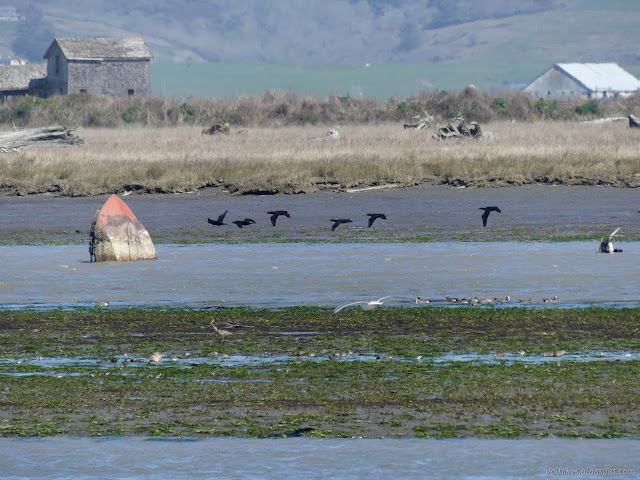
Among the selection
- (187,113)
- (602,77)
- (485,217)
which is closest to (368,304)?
(485,217)

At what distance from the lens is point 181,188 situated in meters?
28.6

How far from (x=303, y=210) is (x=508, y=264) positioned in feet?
28.3

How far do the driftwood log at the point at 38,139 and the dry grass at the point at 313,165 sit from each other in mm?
905

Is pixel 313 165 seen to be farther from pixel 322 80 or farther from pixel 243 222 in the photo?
pixel 322 80

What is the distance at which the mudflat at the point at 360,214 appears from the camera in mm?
21578

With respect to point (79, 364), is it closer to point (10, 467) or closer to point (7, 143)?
point (10, 467)

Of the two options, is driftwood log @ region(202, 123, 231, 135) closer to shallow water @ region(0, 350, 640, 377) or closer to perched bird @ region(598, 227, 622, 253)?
perched bird @ region(598, 227, 622, 253)

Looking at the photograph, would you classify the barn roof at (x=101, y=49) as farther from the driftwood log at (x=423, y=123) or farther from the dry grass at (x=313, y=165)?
the dry grass at (x=313, y=165)

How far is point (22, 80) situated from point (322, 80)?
10678cm

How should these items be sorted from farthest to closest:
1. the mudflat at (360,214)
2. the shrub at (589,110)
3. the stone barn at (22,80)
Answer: the stone barn at (22,80)
the shrub at (589,110)
the mudflat at (360,214)

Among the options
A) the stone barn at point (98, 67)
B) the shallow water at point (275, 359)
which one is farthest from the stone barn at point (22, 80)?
the shallow water at point (275, 359)

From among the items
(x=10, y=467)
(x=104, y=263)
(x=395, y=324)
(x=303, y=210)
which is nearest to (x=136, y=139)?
(x=303, y=210)

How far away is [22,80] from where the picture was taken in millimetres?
78188

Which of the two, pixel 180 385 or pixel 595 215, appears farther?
pixel 595 215
